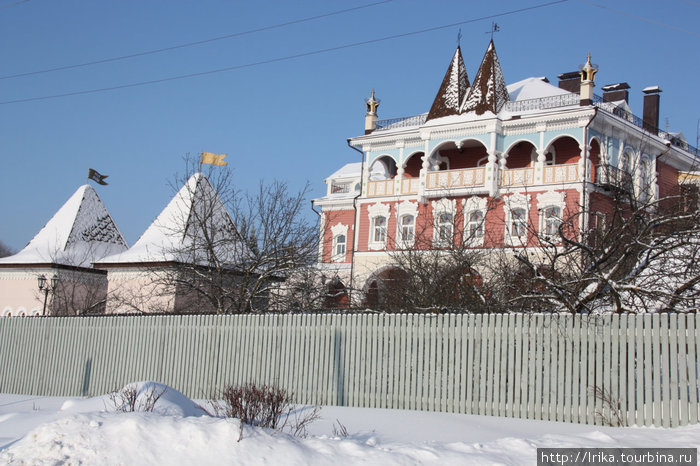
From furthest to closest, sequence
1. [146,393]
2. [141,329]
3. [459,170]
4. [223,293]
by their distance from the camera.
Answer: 1. [459,170]
2. [223,293]
3. [141,329]
4. [146,393]

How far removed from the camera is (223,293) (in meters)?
19.4

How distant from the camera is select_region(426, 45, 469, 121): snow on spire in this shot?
106ft

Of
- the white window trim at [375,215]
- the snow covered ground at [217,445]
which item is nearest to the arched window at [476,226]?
the white window trim at [375,215]

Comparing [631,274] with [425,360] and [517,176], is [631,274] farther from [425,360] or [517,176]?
[517,176]

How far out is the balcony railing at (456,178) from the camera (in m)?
29.8

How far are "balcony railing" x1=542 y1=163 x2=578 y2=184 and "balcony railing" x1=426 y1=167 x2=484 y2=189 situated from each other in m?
2.52

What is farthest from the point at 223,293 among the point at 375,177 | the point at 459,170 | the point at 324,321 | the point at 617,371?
the point at 375,177

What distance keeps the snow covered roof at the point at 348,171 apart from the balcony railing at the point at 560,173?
46.9 ft

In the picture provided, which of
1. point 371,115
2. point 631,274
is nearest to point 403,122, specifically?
point 371,115

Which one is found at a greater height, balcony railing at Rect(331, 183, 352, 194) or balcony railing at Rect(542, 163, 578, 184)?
balcony railing at Rect(331, 183, 352, 194)

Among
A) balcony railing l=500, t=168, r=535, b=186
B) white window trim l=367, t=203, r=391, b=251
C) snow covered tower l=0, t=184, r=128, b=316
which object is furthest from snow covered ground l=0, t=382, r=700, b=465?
snow covered tower l=0, t=184, r=128, b=316

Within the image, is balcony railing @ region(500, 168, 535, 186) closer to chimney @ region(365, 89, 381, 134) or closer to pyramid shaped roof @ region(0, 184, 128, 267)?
chimney @ region(365, 89, 381, 134)

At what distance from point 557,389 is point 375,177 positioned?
29.4 m

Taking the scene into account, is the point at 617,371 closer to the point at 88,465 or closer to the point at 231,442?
the point at 231,442
